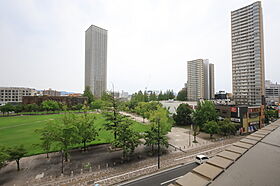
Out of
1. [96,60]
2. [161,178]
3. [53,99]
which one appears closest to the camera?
[161,178]

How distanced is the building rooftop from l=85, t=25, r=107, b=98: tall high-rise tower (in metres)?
115

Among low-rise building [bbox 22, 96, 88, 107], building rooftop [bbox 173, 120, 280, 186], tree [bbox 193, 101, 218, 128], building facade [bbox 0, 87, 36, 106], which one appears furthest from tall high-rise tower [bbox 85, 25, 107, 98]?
building rooftop [bbox 173, 120, 280, 186]

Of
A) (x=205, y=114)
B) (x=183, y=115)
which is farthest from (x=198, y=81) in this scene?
(x=205, y=114)

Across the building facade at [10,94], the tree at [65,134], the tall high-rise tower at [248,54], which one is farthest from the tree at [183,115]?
the building facade at [10,94]

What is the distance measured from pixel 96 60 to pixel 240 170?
125m

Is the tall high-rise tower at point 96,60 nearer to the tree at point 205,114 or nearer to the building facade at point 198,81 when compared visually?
the building facade at point 198,81

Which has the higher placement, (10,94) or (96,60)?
(96,60)

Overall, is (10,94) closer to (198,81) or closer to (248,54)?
(198,81)

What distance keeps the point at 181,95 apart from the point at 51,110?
86.9 meters

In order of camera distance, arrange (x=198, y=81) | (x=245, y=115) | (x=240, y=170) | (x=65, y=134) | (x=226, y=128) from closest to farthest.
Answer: (x=240, y=170), (x=65, y=134), (x=226, y=128), (x=245, y=115), (x=198, y=81)

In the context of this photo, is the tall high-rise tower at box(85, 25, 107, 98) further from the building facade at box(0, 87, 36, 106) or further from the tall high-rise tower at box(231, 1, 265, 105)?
the tall high-rise tower at box(231, 1, 265, 105)

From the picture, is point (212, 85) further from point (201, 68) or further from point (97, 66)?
point (97, 66)

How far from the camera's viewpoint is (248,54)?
4938 cm

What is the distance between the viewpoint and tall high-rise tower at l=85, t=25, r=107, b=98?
113 metres
